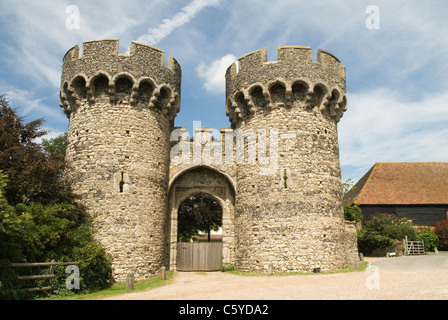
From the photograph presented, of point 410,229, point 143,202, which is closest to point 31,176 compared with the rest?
point 143,202

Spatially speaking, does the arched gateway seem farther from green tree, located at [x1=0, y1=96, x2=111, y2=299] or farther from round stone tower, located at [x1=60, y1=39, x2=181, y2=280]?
green tree, located at [x1=0, y1=96, x2=111, y2=299]

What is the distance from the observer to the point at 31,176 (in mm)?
11781

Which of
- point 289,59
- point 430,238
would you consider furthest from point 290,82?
point 430,238

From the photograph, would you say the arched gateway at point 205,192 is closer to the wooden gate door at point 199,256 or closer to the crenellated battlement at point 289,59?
the wooden gate door at point 199,256

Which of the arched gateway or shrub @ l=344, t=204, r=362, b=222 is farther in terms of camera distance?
shrub @ l=344, t=204, r=362, b=222

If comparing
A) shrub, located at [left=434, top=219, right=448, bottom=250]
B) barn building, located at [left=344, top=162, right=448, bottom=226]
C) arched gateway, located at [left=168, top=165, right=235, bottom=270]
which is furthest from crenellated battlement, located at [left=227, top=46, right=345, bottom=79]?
shrub, located at [left=434, top=219, right=448, bottom=250]

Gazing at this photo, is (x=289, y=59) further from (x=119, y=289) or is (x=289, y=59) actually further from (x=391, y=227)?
(x=391, y=227)

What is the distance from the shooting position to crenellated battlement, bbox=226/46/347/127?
49.2ft

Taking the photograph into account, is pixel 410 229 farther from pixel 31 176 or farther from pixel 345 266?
pixel 31 176

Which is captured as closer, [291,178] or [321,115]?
[291,178]

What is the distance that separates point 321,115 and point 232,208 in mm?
5629

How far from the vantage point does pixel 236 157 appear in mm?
16359

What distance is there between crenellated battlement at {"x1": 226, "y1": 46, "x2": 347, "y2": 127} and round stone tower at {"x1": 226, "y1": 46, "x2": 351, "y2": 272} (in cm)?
4

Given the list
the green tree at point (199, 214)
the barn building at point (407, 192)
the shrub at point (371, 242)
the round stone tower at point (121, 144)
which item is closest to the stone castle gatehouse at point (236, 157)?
the round stone tower at point (121, 144)
